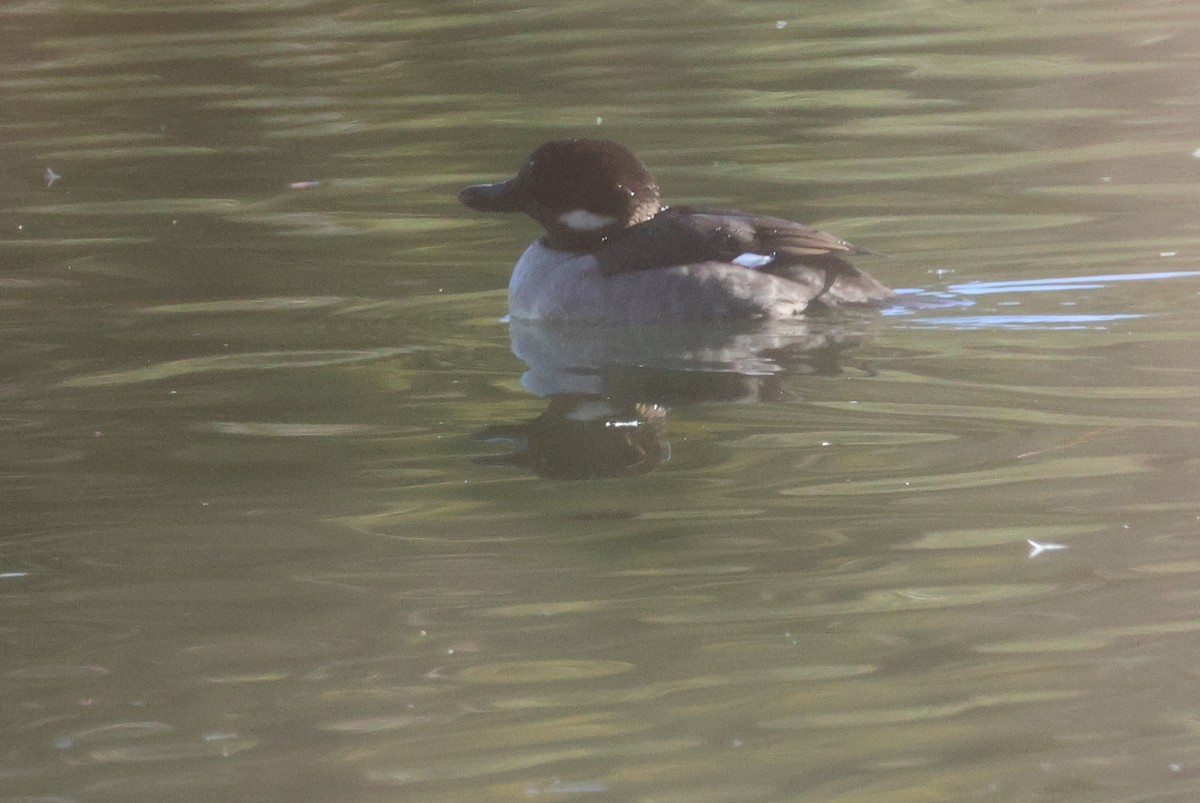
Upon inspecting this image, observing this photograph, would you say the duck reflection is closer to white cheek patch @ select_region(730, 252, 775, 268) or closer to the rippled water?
the rippled water

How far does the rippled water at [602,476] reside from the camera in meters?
4.31

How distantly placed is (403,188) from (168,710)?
637cm

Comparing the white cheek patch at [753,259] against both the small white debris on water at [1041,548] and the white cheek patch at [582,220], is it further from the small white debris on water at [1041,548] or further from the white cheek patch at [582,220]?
the small white debris on water at [1041,548]

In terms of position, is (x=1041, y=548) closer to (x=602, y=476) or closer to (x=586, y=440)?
(x=602, y=476)

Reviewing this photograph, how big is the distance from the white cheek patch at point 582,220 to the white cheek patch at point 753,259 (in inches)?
34.0

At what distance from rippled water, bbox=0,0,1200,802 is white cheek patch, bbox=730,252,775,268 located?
30 cm

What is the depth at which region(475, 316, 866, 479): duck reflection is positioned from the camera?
Answer: 20.9 ft

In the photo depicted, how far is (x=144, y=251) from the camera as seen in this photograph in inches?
383

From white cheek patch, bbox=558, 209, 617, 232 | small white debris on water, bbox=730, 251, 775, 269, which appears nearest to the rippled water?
small white debris on water, bbox=730, 251, 775, 269

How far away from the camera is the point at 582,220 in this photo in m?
8.56

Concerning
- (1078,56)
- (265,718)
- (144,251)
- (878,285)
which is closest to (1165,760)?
(265,718)

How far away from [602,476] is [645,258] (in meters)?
2.09

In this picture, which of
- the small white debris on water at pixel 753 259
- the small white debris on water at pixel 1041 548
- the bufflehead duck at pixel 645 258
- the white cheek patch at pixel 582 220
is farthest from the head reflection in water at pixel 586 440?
the white cheek patch at pixel 582 220

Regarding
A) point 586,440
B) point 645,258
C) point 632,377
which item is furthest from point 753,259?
point 586,440
